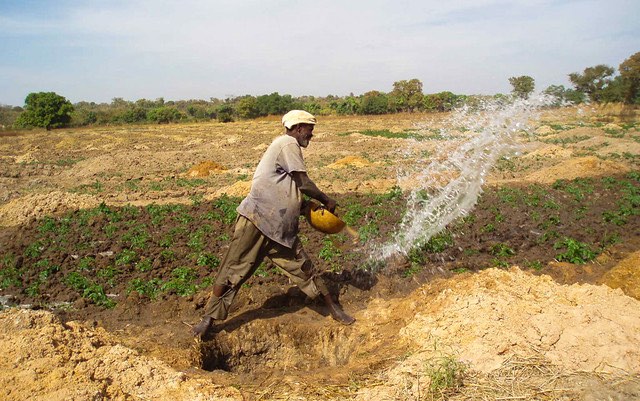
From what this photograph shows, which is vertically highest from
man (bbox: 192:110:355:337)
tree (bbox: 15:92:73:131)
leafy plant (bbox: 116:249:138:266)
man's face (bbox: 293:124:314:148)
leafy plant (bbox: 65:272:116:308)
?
tree (bbox: 15:92:73:131)

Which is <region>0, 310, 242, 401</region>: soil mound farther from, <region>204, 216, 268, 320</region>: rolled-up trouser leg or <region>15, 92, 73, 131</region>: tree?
<region>15, 92, 73, 131</region>: tree

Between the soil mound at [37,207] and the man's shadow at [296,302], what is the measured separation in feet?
19.6

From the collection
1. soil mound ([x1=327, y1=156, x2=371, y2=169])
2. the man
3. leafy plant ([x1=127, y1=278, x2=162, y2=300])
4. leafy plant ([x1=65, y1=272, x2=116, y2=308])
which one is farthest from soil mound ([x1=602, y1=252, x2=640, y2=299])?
soil mound ([x1=327, y1=156, x2=371, y2=169])

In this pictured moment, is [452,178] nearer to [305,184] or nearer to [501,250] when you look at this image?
[501,250]

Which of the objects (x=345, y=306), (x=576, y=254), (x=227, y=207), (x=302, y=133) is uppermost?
(x=302, y=133)

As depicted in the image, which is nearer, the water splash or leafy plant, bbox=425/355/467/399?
leafy plant, bbox=425/355/467/399

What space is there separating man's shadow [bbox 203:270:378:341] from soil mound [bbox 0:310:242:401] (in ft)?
3.01

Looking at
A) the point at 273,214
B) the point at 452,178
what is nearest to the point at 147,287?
the point at 273,214

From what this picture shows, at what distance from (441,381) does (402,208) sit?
5.82 meters

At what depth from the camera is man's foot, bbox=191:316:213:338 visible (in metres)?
4.46

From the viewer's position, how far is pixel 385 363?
3.81m

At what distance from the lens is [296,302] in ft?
17.4

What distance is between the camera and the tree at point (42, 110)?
138 ft

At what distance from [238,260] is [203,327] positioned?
0.68 metres
